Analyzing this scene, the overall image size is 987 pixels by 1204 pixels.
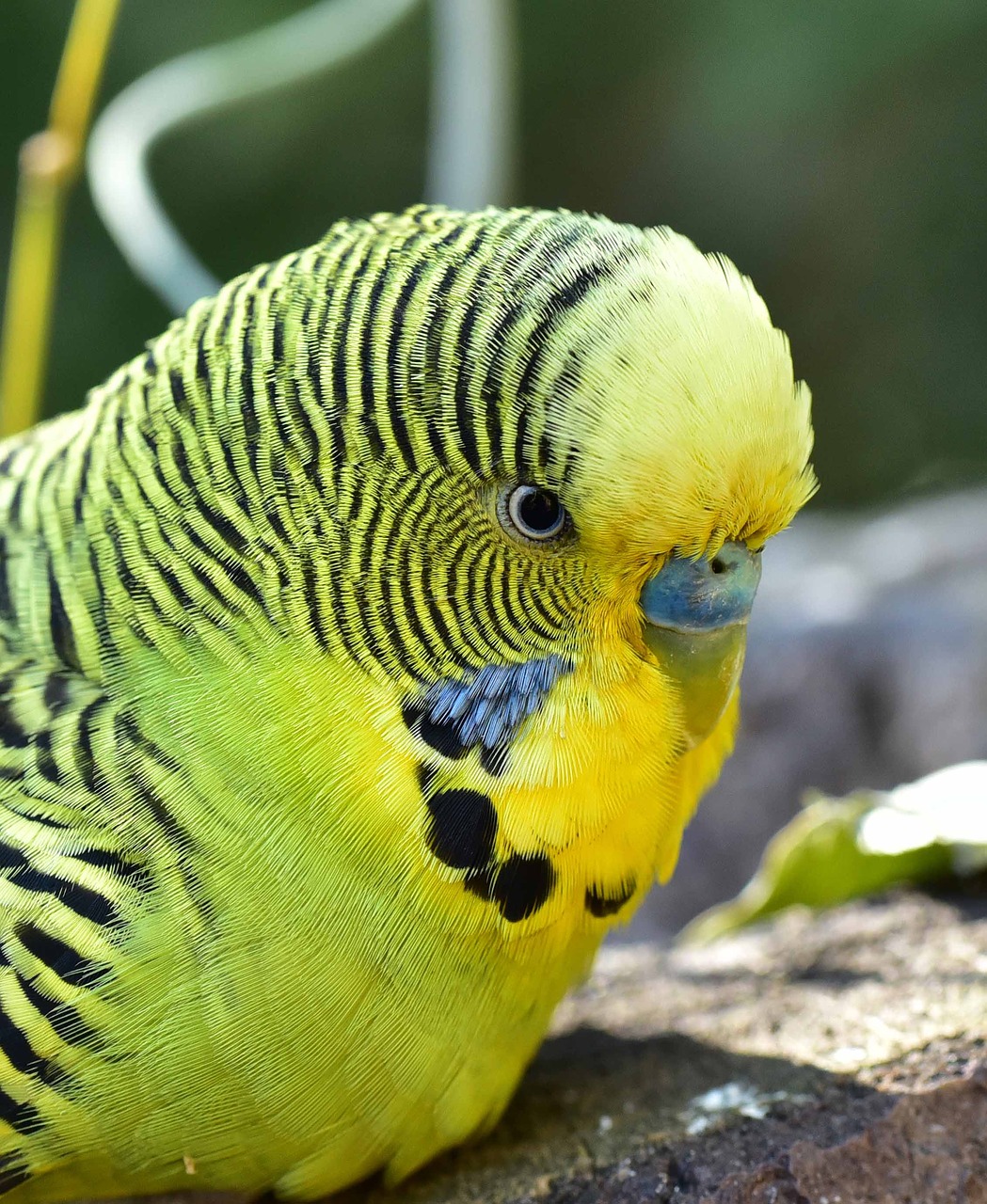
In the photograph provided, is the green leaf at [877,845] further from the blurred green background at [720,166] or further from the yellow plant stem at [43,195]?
the blurred green background at [720,166]

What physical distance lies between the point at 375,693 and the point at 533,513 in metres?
0.35

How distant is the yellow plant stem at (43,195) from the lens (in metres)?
2.89

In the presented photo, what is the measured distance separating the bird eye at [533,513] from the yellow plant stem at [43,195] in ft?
6.04

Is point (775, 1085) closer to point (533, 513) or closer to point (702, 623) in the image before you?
point (702, 623)

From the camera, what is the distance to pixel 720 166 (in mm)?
7547

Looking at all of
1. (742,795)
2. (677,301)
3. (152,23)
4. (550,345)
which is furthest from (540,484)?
(152,23)

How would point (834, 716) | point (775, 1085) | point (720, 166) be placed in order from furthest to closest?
point (720, 166)
point (834, 716)
point (775, 1085)

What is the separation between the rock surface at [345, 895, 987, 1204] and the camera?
1771 millimetres

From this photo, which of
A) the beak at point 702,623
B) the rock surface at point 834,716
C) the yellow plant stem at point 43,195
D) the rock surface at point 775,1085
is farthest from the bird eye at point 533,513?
the rock surface at point 834,716

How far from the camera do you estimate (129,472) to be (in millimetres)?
1953

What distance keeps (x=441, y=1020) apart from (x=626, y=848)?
0.38 meters

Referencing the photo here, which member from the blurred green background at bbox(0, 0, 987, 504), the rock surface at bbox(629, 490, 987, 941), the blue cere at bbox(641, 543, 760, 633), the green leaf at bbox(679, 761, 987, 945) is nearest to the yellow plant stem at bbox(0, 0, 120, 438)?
the blue cere at bbox(641, 543, 760, 633)

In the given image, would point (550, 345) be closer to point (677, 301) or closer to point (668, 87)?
point (677, 301)

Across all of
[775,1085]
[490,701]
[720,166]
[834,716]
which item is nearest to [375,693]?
[490,701]
